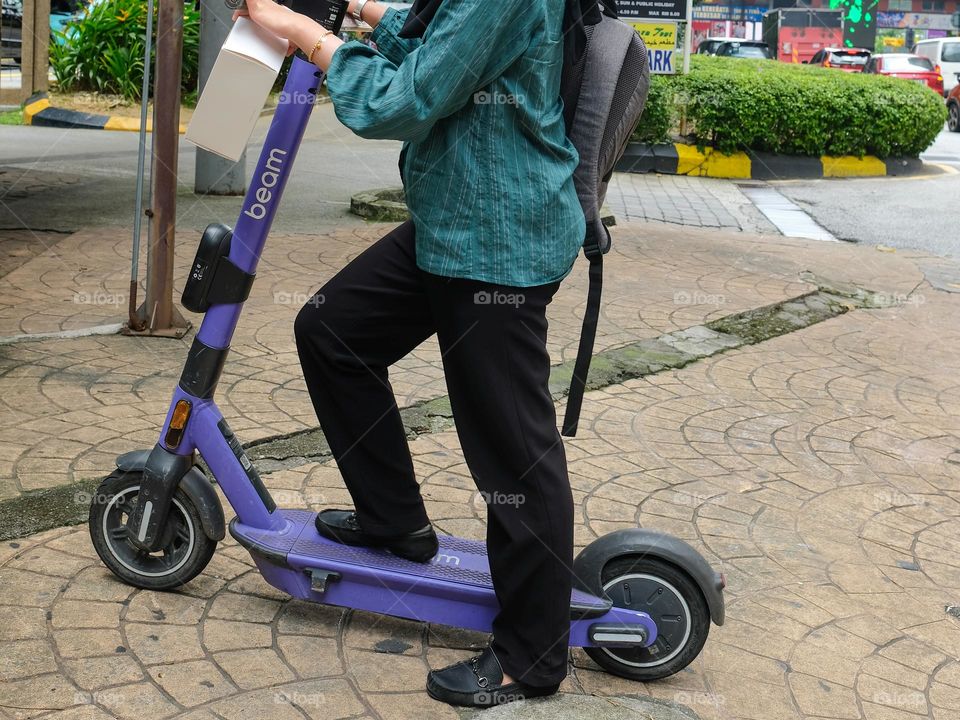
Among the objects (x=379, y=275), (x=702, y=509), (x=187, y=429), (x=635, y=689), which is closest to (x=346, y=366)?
(x=379, y=275)

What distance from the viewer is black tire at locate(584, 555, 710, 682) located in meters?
2.61

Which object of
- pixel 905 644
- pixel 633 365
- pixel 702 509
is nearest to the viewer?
pixel 905 644

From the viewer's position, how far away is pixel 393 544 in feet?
8.91

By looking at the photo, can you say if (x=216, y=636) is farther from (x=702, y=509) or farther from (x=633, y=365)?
(x=633, y=365)

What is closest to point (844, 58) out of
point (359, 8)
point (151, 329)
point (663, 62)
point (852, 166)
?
point (852, 166)

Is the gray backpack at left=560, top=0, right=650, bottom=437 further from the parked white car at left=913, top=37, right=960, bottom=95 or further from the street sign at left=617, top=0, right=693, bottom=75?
the parked white car at left=913, top=37, right=960, bottom=95

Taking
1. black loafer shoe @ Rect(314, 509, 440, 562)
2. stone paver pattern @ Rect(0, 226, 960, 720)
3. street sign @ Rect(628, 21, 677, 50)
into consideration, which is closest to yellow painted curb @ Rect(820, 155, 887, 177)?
street sign @ Rect(628, 21, 677, 50)

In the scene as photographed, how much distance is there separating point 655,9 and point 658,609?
411 inches

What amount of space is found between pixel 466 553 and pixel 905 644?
3.91 feet

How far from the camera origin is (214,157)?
805cm

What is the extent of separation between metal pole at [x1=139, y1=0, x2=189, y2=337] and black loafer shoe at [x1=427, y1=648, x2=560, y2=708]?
292 centimetres

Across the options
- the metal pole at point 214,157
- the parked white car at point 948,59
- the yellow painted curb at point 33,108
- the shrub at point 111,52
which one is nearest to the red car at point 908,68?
the parked white car at point 948,59

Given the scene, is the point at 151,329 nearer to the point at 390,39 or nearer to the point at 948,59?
the point at 390,39

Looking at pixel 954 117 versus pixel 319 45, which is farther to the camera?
pixel 954 117
